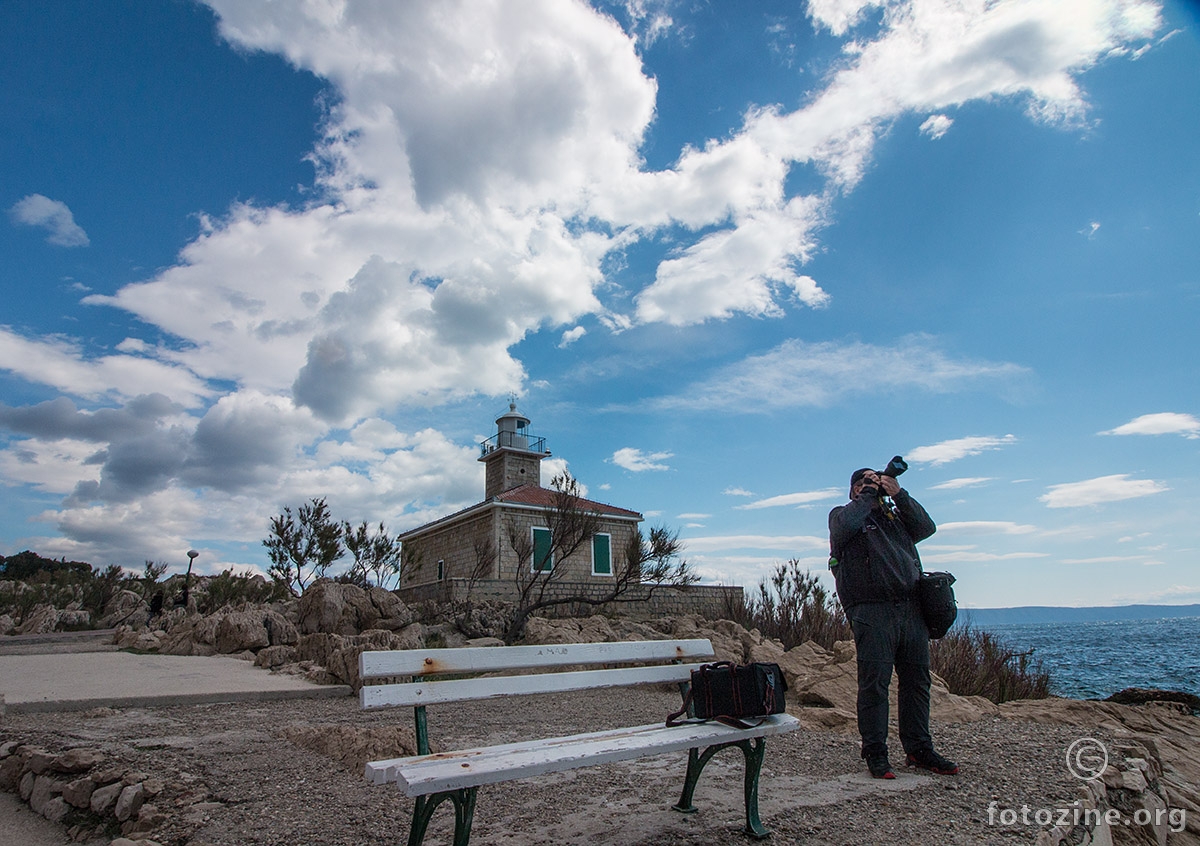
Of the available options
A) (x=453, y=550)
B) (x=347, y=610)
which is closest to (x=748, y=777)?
(x=347, y=610)

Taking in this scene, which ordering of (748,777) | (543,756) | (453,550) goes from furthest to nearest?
1. (453,550)
2. (748,777)
3. (543,756)

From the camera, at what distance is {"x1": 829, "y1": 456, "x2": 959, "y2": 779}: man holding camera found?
11.2 feet

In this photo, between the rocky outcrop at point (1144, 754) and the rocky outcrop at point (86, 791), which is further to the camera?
the rocky outcrop at point (1144, 754)

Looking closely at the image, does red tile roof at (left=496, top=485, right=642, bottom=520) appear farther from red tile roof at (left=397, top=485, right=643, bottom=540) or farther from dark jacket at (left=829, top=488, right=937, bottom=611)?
dark jacket at (left=829, top=488, right=937, bottom=611)

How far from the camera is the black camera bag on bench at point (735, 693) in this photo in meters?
2.89

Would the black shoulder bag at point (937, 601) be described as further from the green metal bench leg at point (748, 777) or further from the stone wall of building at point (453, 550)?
the stone wall of building at point (453, 550)

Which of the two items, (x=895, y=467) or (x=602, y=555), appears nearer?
(x=895, y=467)

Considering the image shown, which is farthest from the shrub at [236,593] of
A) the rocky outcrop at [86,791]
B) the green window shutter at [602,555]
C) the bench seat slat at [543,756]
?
the bench seat slat at [543,756]

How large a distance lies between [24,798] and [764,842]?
12.0 feet

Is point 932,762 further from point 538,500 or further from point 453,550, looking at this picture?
point 453,550

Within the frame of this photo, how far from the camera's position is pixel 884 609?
3496 mm

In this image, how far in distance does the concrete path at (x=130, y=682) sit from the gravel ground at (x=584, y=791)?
91 cm

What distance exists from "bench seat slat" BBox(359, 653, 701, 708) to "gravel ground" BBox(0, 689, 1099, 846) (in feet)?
1.71

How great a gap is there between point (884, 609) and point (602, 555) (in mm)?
17002
